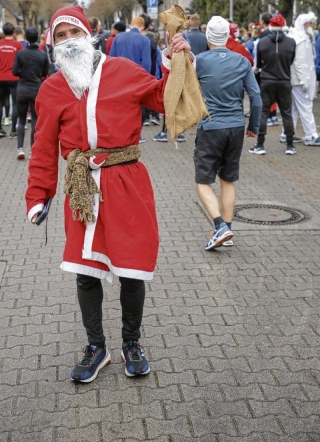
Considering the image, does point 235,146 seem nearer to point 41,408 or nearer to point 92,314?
point 92,314

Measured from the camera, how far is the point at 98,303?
4.21 meters

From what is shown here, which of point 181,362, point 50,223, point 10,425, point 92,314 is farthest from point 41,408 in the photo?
point 50,223

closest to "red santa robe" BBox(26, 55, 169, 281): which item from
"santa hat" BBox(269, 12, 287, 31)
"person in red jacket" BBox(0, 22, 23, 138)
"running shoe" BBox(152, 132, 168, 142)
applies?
"santa hat" BBox(269, 12, 287, 31)

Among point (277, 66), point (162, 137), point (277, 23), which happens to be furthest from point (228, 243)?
point (162, 137)

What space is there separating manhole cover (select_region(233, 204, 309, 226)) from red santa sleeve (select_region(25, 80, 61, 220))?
12.5 ft

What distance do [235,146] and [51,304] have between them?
2298 millimetres

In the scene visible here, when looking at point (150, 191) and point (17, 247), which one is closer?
point (150, 191)

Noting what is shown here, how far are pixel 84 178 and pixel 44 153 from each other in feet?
0.92

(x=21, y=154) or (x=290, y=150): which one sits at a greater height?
(x=290, y=150)

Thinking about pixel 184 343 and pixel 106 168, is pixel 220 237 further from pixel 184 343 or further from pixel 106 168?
pixel 106 168

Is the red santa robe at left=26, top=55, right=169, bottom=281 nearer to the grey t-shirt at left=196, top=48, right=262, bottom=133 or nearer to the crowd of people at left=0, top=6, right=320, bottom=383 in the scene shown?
the crowd of people at left=0, top=6, right=320, bottom=383

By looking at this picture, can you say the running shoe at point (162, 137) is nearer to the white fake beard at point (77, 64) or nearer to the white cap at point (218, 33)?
the white cap at point (218, 33)

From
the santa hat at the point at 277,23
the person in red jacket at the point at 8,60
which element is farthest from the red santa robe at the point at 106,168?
the person in red jacket at the point at 8,60

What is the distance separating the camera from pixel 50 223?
25.6 feet
